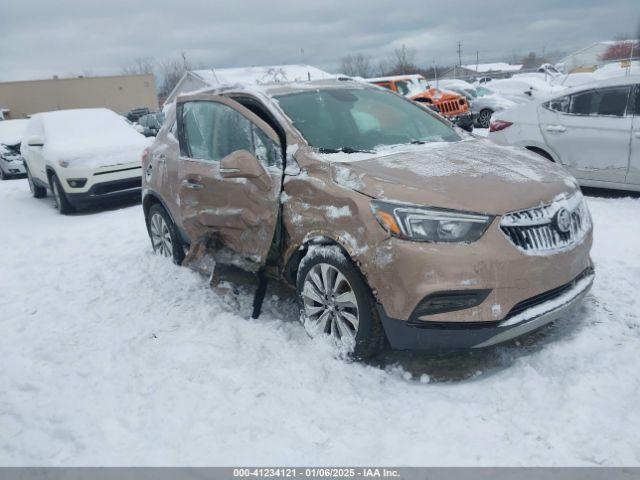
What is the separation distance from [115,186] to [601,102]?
7.30 m

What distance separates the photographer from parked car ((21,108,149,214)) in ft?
27.6

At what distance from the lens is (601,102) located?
255 inches

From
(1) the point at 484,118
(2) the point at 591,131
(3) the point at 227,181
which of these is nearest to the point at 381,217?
(3) the point at 227,181

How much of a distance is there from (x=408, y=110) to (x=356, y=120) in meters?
0.66

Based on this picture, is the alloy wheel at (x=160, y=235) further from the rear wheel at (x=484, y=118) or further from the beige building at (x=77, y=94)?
the beige building at (x=77, y=94)

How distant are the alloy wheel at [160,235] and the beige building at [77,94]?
52.9m

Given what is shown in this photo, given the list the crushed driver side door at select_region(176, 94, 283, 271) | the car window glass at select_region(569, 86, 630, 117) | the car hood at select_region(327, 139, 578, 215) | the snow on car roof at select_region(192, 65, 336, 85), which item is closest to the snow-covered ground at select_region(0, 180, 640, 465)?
the crushed driver side door at select_region(176, 94, 283, 271)

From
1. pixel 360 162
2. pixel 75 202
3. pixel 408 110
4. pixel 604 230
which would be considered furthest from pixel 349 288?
pixel 75 202

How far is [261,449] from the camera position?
261 centimetres

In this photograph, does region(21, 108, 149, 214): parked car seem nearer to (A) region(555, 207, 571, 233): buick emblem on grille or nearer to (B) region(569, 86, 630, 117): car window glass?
(B) region(569, 86, 630, 117): car window glass

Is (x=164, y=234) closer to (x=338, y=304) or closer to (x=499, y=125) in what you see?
(x=338, y=304)

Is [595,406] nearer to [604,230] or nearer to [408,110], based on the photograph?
[408,110]

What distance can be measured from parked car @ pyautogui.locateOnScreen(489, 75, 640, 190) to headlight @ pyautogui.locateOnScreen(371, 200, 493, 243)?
4106 millimetres

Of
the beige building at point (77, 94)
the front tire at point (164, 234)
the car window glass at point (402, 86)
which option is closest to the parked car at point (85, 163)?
the front tire at point (164, 234)
